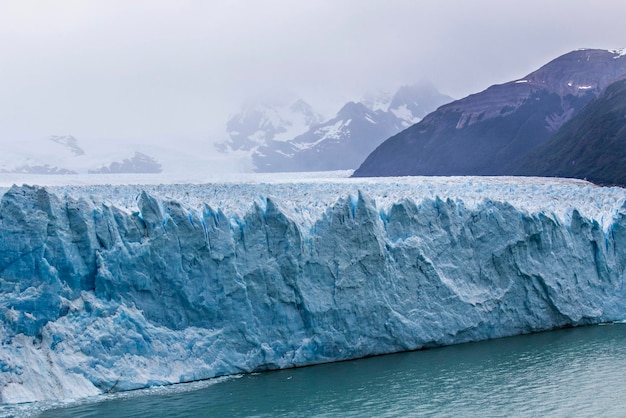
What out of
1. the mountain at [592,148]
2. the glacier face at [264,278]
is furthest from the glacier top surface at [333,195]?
the mountain at [592,148]

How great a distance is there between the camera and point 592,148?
36906 mm

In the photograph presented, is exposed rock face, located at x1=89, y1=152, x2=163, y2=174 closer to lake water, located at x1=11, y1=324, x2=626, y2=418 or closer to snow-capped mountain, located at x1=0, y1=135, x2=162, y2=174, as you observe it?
snow-capped mountain, located at x1=0, y1=135, x2=162, y2=174

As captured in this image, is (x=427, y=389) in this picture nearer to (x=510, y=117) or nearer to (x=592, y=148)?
(x=592, y=148)

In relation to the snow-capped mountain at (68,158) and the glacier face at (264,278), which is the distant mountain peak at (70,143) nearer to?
the snow-capped mountain at (68,158)

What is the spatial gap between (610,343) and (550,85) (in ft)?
109

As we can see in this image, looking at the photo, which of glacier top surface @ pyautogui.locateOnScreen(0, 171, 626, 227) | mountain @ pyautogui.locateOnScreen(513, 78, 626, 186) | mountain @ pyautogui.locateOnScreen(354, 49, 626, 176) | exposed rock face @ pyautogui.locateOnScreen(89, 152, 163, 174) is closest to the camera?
glacier top surface @ pyautogui.locateOnScreen(0, 171, 626, 227)

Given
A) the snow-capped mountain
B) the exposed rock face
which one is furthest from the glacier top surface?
the exposed rock face

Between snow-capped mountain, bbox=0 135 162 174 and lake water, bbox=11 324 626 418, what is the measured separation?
126 ft

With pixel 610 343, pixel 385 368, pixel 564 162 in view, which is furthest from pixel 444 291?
pixel 564 162

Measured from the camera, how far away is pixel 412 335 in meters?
17.8

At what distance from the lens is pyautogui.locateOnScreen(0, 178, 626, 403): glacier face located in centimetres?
1575

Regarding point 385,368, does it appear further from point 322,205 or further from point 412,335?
point 322,205

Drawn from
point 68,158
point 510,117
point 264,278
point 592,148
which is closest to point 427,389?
point 264,278

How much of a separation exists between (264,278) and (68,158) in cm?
4278
